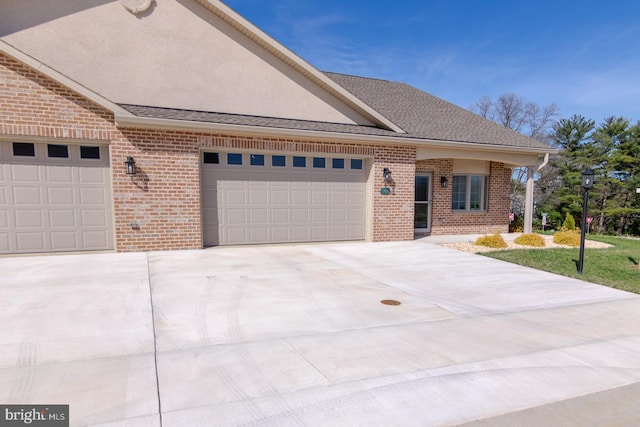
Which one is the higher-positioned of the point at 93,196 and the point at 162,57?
the point at 162,57

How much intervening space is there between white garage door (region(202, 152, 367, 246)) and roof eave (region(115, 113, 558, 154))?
0.74 m

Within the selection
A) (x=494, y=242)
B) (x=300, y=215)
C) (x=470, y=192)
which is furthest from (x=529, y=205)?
(x=300, y=215)

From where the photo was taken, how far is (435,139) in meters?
10.9

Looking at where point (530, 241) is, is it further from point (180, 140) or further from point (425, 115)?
point (180, 140)

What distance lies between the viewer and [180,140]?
340 inches

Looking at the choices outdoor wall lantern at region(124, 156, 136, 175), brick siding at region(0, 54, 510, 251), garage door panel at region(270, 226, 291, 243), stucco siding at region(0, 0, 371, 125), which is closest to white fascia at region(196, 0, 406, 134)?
stucco siding at region(0, 0, 371, 125)

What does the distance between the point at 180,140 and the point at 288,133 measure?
2676 mm

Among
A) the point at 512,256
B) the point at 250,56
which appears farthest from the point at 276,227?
the point at 512,256

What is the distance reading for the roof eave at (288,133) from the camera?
804 cm

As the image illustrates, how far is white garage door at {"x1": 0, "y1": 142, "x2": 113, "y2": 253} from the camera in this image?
25.5 feet

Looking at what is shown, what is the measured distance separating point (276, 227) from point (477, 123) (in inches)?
369

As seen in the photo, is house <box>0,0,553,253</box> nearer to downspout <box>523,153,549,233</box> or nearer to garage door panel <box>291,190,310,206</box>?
garage door panel <box>291,190,310,206</box>

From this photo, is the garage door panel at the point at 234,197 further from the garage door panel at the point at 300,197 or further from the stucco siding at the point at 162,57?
the stucco siding at the point at 162,57

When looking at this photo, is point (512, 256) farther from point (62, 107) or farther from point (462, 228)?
point (62, 107)
